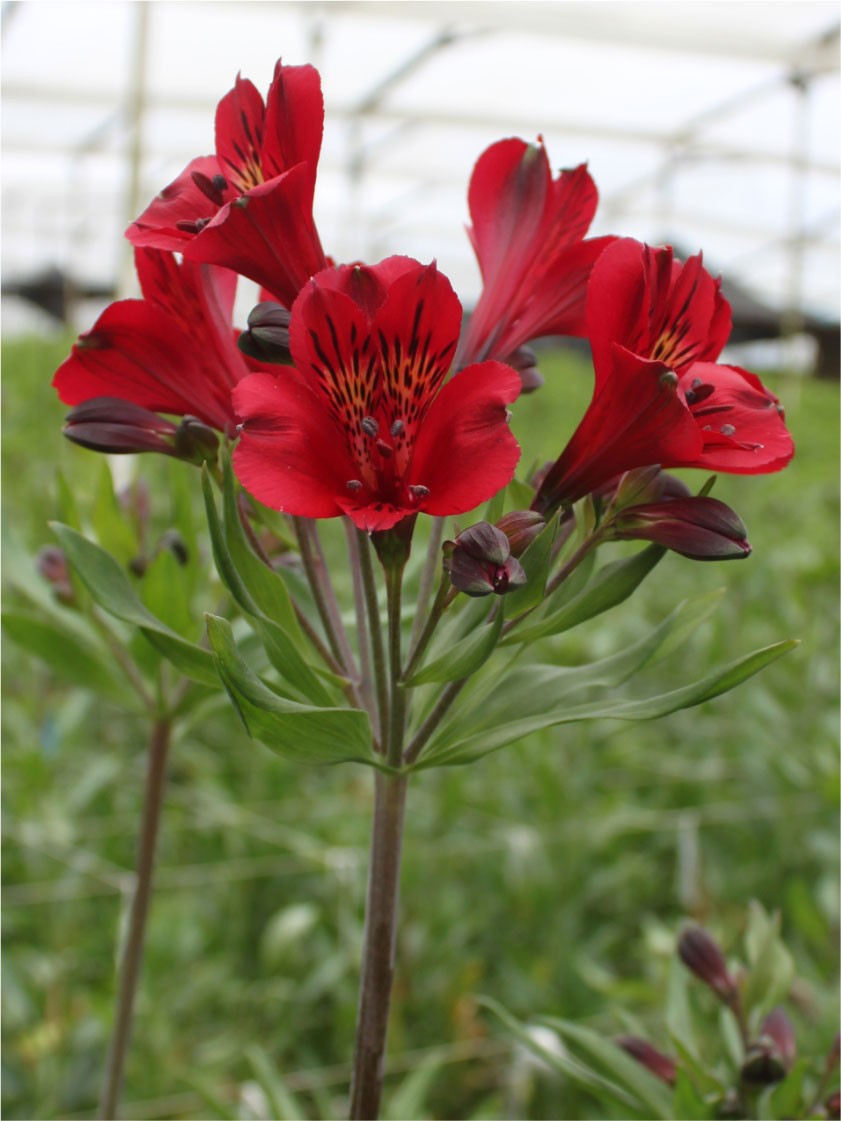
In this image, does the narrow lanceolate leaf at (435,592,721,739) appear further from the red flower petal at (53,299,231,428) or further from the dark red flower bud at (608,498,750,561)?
the red flower petal at (53,299,231,428)

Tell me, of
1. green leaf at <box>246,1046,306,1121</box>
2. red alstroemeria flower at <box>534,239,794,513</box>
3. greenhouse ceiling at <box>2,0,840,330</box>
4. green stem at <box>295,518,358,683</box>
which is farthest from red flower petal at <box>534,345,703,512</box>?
greenhouse ceiling at <box>2,0,840,330</box>

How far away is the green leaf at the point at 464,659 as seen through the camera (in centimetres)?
45

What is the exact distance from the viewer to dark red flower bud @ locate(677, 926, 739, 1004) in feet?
2.16

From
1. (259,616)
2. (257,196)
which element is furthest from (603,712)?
(257,196)

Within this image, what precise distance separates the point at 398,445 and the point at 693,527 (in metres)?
0.13

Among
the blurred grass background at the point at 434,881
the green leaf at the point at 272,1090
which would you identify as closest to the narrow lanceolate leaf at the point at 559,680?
the green leaf at the point at 272,1090

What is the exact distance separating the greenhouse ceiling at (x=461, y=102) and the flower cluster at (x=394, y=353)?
737 mm

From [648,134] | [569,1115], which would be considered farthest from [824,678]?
[648,134]

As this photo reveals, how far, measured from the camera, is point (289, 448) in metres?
0.43

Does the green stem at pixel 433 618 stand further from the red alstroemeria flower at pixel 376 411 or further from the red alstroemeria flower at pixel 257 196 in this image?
the red alstroemeria flower at pixel 257 196

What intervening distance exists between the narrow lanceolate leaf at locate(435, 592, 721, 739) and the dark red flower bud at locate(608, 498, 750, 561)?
0.08 metres

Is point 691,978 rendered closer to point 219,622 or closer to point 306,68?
point 219,622

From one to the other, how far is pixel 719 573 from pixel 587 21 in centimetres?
406

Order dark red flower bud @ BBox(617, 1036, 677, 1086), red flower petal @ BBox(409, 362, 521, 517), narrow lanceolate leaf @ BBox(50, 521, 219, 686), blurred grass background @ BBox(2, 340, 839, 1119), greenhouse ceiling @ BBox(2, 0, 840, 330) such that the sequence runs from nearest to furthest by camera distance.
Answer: red flower petal @ BBox(409, 362, 521, 517) → narrow lanceolate leaf @ BBox(50, 521, 219, 686) → dark red flower bud @ BBox(617, 1036, 677, 1086) → blurred grass background @ BBox(2, 340, 839, 1119) → greenhouse ceiling @ BBox(2, 0, 840, 330)
